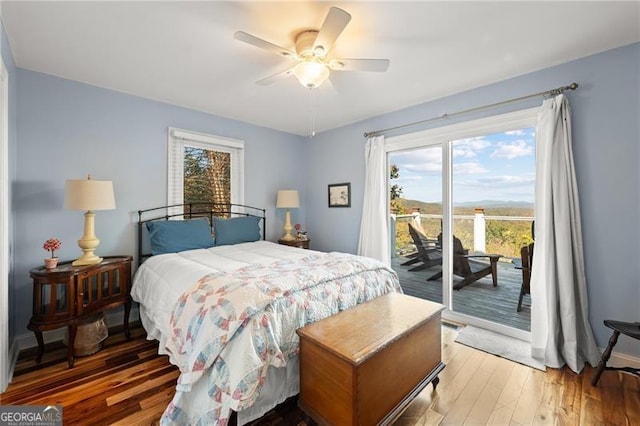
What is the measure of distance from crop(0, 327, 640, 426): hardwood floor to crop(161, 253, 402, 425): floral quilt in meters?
0.41

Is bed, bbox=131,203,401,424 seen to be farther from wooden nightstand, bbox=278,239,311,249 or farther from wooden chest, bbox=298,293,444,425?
wooden nightstand, bbox=278,239,311,249

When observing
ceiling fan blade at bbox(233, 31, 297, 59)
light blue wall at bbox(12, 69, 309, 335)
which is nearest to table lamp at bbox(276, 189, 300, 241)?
light blue wall at bbox(12, 69, 309, 335)

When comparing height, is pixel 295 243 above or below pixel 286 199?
below

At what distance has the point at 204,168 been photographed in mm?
3742

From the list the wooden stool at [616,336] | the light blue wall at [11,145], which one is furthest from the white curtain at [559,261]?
the light blue wall at [11,145]

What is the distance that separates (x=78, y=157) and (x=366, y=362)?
128 inches

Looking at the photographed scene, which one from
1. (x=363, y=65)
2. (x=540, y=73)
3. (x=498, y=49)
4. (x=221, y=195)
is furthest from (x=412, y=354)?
(x=221, y=195)

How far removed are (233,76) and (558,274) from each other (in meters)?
3.40

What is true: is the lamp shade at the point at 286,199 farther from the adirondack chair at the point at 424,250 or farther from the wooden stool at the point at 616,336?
the wooden stool at the point at 616,336

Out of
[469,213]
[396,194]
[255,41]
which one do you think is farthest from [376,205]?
[255,41]

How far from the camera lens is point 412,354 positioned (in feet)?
5.66

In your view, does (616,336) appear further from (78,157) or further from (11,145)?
(11,145)

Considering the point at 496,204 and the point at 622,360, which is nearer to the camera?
the point at 622,360

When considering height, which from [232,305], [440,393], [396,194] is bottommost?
[440,393]
